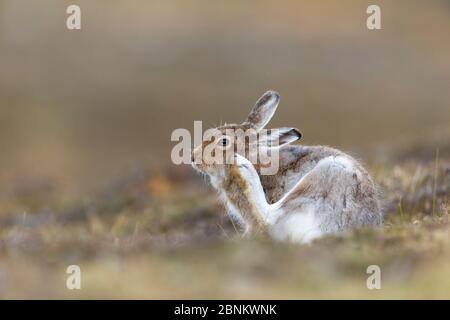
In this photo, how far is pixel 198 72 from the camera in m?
54.6

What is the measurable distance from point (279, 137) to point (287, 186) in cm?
61

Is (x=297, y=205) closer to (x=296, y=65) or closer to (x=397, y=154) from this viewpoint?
(x=397, y=154)

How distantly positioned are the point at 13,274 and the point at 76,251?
1.03 m

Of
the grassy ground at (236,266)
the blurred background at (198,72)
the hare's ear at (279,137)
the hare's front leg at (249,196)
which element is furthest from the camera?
the blurred background at (198,72)

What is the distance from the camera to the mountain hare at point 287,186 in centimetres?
1020

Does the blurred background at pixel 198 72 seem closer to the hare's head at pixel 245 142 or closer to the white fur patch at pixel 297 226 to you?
the hare's head at pixel 245 142

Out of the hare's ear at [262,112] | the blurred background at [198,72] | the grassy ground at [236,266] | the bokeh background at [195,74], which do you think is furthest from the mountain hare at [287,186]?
the blurred background at [198,72]

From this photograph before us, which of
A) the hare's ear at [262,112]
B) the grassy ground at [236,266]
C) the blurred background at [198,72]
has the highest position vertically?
the blurred background at [198,72]

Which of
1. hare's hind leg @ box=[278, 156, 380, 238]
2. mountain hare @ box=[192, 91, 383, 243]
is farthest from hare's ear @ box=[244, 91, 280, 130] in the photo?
hare's hind leg @ box=[278, 156, 380, 238]

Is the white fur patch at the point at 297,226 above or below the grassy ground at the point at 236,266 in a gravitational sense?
above

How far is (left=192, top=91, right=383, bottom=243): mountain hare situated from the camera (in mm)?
10203

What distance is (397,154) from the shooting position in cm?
2069

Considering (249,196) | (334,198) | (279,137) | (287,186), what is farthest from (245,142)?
(334,198)

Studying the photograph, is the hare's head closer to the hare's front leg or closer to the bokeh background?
the hare's front leg
